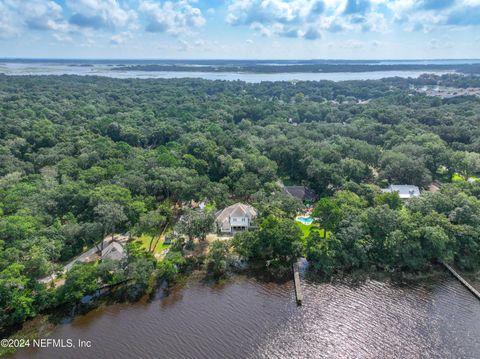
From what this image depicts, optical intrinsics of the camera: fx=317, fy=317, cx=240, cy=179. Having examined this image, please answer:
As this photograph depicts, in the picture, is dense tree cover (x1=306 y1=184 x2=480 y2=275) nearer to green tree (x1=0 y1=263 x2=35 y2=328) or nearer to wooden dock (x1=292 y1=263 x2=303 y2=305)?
wooden dock (x1=292 y1=263 x2=303 y2=305)

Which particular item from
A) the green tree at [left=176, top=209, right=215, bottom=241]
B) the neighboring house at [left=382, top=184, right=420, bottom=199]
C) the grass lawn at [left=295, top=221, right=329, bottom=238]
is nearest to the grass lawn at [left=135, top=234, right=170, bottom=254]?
the green tree at [left=176, top=209, right=215, bottom=241]

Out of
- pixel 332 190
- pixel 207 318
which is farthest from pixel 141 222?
pixel 332 190

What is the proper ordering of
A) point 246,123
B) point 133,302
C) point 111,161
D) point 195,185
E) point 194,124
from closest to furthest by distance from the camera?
point 133,302 < point 195,185 < point 111,161 < point 194,124 < point 246,123

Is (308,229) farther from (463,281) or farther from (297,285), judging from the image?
(463,281)

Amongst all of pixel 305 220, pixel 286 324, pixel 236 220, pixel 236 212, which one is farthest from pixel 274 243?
pixel 305 220

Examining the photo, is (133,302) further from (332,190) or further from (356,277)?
(332,190)
